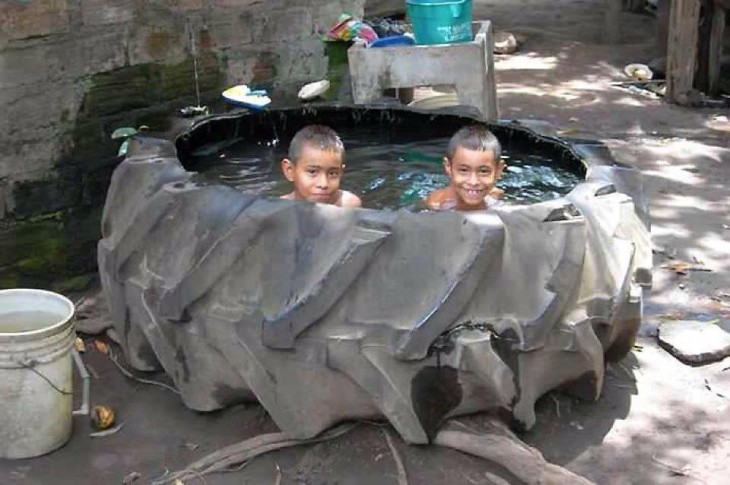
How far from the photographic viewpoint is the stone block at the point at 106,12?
4863 millimetres

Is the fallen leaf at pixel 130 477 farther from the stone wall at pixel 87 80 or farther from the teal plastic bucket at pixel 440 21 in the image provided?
the teal plastic bucket at pixel 440 21

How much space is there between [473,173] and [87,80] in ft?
6.43

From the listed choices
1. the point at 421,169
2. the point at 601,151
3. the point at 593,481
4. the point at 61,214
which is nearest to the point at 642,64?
the point at 421,169

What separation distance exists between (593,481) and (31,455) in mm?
1898

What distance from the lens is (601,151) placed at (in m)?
4.52

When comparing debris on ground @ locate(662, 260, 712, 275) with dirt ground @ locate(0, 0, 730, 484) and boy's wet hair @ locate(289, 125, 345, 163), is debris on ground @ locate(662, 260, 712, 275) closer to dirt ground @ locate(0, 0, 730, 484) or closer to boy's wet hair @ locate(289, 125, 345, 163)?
dirt ground @ locate(0, 0, 730, 484)

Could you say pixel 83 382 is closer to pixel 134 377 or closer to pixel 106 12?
pixel 134 377

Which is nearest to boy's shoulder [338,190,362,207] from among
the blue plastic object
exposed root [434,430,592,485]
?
exposed root [434,430,592,485]

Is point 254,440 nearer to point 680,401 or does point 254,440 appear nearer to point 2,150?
point 680,401

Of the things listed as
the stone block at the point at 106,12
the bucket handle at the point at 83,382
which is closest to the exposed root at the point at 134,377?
the bucket handle at the point at 83,382

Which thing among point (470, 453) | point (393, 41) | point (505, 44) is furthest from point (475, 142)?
point (505, 44)

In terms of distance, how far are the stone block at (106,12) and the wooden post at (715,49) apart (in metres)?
5.87

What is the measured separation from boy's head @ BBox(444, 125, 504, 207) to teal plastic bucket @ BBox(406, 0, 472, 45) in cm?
205

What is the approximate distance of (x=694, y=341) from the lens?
4.28 metres
